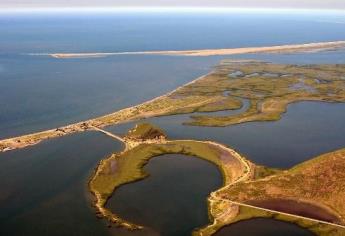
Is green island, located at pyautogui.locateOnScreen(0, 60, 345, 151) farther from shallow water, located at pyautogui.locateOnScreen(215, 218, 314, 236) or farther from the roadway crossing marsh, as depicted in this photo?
shallow water, located at pyautogui.locateOnScreen(215, 218, 314, 236)

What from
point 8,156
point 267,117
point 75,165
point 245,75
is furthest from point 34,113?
point 245,75

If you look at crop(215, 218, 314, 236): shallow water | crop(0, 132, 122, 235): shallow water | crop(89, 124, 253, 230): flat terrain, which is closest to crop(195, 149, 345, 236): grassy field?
crop(215, 218, 314, 236): shallow water

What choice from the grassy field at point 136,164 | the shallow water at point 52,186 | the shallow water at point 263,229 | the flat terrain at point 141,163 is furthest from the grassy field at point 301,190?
the shallow water at point 52,186

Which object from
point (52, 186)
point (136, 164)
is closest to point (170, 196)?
point (136, 164)

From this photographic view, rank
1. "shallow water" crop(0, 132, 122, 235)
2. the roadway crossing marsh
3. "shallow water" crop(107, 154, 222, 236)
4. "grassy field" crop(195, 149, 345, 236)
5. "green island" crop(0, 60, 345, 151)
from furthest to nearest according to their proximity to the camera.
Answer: "green island" crop(0, 60, 345, 151) < the roadway crossing marsh < "grassy field" crop(195, 149, 345, 236) < "shallow water" crop(107, 154, 222, 236) < "shallow water" crop(0, 132, 122, 235)

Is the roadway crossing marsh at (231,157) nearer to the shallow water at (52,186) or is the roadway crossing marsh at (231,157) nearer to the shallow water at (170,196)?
the shallow water at (170,196)

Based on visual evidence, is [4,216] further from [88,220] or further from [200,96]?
[200,96]
